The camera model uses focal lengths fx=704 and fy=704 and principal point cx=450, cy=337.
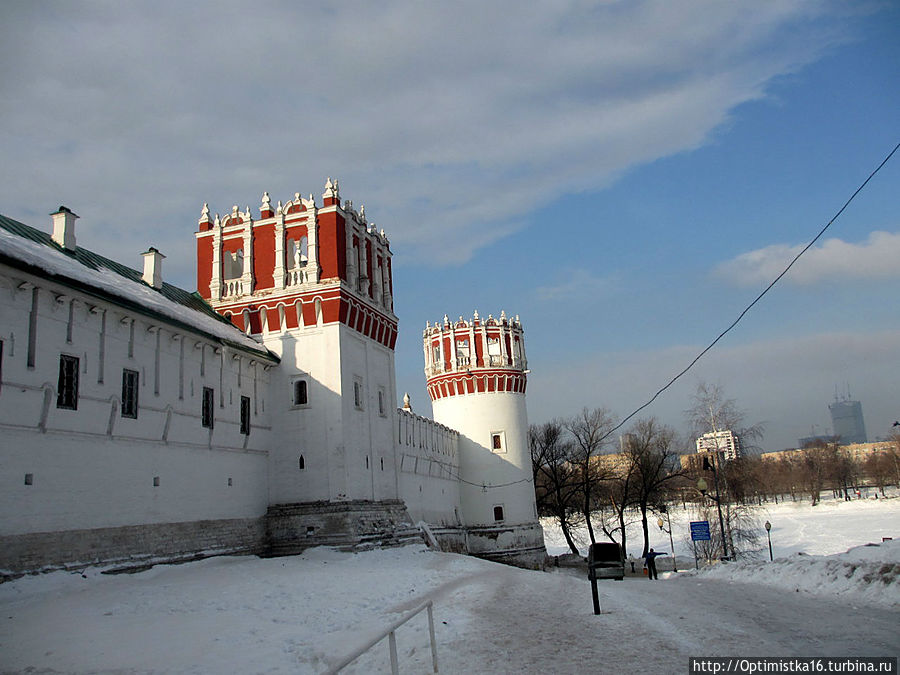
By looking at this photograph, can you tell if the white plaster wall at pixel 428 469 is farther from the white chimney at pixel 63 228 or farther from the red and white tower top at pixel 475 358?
the white chimney at pixel 63 228

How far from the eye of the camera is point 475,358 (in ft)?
142

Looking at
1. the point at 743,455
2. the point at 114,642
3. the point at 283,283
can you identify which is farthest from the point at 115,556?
the point at 743,455

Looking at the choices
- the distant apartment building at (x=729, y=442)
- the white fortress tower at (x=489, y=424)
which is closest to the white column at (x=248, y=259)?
the white fortress tower at (x=489, y=424)

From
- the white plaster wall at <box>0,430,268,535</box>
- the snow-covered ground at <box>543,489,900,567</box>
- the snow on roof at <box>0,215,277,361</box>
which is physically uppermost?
the snow on roof at <box>0,215,277,361</box>

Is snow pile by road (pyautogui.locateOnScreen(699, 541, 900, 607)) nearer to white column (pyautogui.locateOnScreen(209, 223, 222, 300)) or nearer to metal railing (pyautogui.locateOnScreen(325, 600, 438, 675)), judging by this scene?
metal railing (pyautogui.locateOnScreen(325, 600, 438, 675))

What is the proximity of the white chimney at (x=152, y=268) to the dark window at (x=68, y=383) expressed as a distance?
753cm

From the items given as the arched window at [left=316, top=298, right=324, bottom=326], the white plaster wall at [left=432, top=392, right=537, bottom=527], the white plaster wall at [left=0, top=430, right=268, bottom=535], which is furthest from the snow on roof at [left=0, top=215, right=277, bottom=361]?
the white plaster wall at [left=432, top=392, right=537, bottom=527]

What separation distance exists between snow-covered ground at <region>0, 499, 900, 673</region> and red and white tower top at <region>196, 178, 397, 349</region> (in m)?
9.70

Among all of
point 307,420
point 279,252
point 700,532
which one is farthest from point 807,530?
point 279,252

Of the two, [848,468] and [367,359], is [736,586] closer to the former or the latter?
[367,359]

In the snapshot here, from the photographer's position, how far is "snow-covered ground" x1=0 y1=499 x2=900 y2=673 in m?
9.00

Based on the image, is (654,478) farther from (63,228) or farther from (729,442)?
(63,228)

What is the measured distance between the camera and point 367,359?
90.1 ft

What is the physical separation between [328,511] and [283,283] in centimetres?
843
